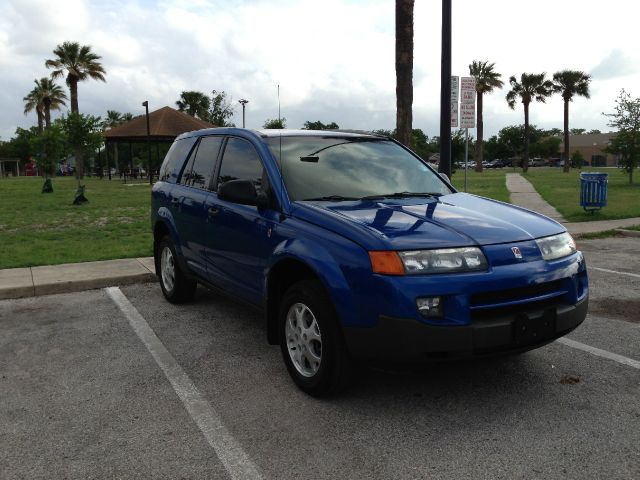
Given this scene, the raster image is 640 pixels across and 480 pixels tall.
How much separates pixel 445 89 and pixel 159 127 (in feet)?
104

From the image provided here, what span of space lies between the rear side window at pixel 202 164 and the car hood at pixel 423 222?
64.7 inches

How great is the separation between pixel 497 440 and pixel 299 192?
6.83 ft

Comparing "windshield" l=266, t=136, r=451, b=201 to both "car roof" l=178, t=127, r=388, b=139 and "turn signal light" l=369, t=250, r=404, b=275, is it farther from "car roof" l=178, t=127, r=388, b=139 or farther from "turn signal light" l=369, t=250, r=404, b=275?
"turn signal light" l=369, t=250, r=404, b=275

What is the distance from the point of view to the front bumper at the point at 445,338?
10.5ft

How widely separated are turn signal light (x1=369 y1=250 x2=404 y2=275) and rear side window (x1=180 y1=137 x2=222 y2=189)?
2.50 m

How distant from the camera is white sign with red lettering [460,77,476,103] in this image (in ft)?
33.8

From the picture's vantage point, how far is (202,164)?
5.60 m

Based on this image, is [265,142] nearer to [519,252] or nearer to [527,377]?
[519,252]

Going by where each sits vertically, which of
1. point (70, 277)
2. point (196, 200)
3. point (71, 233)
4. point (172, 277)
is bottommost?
point (70, 277)

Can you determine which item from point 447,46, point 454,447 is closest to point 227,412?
point 454,447

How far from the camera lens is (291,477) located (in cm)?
291

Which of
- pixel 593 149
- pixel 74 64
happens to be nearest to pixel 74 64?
pixel 74 64

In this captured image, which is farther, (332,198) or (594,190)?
(594,190)

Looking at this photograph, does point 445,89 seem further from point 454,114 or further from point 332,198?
point 332,198
